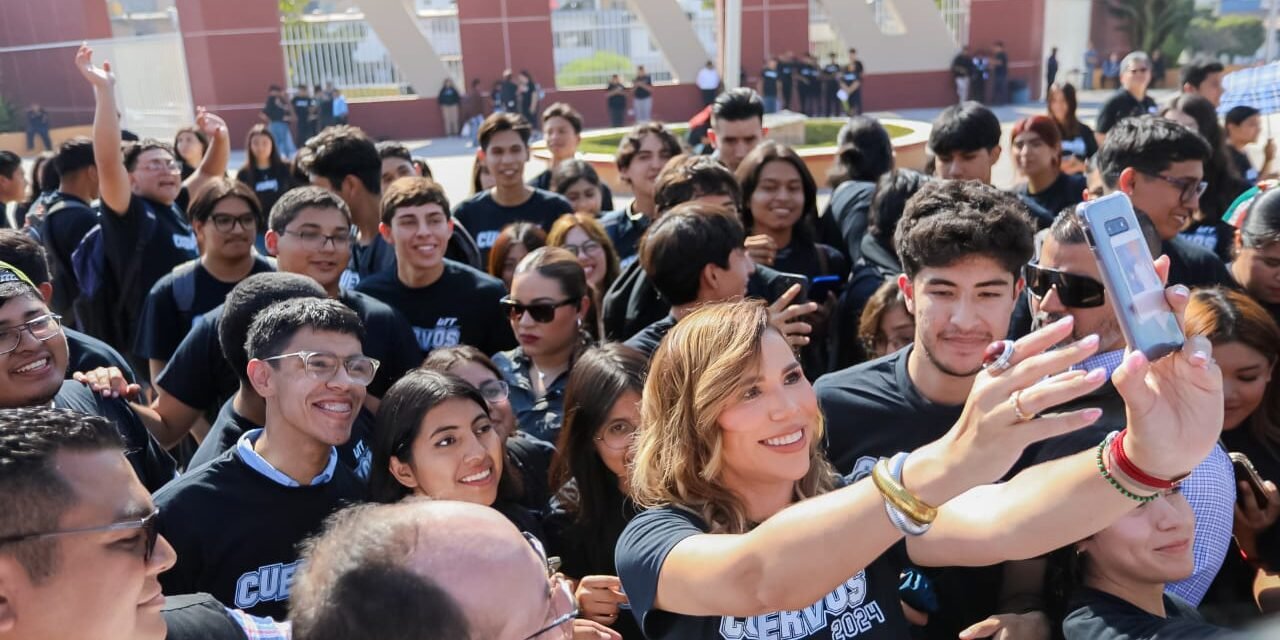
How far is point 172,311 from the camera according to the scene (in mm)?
4895

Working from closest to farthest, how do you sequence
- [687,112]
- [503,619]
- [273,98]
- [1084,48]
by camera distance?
1. [503,619]
2. [273,98]
3. [687,112]
4. [1084,48]

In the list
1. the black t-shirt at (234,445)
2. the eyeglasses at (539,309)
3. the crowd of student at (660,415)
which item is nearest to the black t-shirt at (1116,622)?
the crowd of student at (660,415)

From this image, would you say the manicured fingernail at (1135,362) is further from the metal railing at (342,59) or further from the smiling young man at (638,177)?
the metal railing at (342,59)

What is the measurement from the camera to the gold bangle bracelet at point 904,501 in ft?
5.55

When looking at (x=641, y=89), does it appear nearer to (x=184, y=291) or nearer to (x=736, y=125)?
(x=736, y=125)

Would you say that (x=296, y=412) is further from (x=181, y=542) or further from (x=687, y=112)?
(x=687, y=112)

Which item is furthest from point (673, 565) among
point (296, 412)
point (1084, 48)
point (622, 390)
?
point (1084, 48)

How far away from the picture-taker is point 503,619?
1.59m

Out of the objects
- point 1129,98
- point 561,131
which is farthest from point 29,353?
point 1129,98

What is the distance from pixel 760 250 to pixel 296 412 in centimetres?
257

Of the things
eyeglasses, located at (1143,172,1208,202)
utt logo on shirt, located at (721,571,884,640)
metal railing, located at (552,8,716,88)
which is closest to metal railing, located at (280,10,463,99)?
metal railing, located at (552,8,716,88)

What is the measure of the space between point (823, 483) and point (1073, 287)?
4.03 ft

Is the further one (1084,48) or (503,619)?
(1084,48)

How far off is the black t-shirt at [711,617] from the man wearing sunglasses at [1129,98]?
8189mm
